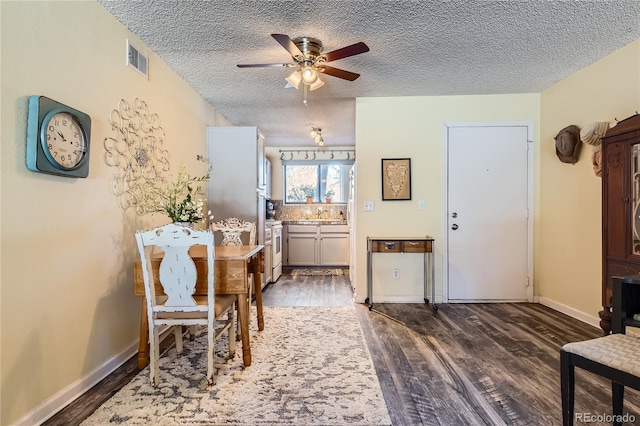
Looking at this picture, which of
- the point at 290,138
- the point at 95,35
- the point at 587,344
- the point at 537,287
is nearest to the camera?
the point at 587,344

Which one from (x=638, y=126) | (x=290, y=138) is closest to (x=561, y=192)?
(x=638, y=126)

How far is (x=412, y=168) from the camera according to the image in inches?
150

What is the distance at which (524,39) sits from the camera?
251cm

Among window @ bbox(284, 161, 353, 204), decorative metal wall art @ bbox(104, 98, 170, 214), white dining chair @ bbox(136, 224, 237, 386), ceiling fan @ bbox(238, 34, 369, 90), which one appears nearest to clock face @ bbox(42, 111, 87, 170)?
decorative metal wall art @ bbox(104, 98, 170, 214)

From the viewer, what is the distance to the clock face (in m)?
1.59

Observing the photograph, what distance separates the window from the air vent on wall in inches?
166

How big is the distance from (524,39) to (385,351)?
105 inches

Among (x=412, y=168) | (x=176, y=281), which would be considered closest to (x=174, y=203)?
(x=176, y=281)

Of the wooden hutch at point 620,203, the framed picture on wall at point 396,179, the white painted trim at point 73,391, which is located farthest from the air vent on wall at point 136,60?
the wooden hutch at point 620,203

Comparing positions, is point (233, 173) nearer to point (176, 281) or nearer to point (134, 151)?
point (134, 151)

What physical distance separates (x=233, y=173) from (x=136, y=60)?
165 centimetres

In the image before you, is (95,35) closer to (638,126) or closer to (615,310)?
(615,310)

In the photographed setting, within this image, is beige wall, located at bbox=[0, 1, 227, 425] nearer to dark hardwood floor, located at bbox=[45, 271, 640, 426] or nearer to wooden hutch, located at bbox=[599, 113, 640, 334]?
dark hardwood floor, located at bbox=[45, 271, 640, 426]

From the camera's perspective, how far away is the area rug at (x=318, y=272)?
5.55 m
